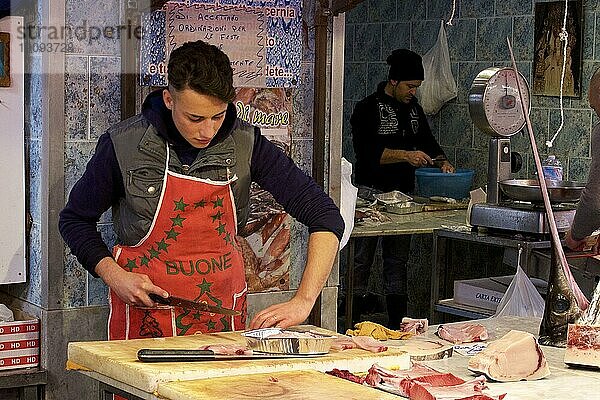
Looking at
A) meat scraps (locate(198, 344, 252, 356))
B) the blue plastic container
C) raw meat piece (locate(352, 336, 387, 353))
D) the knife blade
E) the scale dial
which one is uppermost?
the scale dial

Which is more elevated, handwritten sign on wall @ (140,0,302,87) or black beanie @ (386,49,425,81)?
black beanie @ (386,49,425,81)

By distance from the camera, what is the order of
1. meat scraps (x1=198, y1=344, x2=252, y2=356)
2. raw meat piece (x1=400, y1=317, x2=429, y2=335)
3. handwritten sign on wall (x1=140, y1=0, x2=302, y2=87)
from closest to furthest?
1. meat scraps (x1=198, y1=344, x2=252, y2=356)
2. raw meat piece (x1=400, y1=317, x2=429, y2=335)
3. handwritten sign on wall (x1=140, y1=0, x2=302, y2=87)

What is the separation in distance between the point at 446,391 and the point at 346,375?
283 mm

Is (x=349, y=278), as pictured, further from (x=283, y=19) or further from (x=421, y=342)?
(x=421, y=342)

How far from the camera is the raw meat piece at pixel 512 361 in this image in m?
2.78

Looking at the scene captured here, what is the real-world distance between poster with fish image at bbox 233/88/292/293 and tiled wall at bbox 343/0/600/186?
12.8 feet

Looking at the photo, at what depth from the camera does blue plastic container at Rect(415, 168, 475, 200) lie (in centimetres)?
785

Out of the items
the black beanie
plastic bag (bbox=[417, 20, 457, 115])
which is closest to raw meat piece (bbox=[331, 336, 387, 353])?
the black beanie

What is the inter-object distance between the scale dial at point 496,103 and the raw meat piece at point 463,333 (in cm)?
258

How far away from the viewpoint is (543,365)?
2.83 metres

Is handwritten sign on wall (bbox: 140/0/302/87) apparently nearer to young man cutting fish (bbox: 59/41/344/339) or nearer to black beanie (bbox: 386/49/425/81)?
young man cutting fish (bbox: 59/41/344/339)

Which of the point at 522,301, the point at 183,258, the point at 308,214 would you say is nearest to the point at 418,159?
the point at 522,301

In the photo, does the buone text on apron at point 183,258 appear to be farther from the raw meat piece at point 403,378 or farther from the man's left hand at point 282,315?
the raw meat piece at point 403,378

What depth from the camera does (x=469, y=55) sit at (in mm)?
9000
